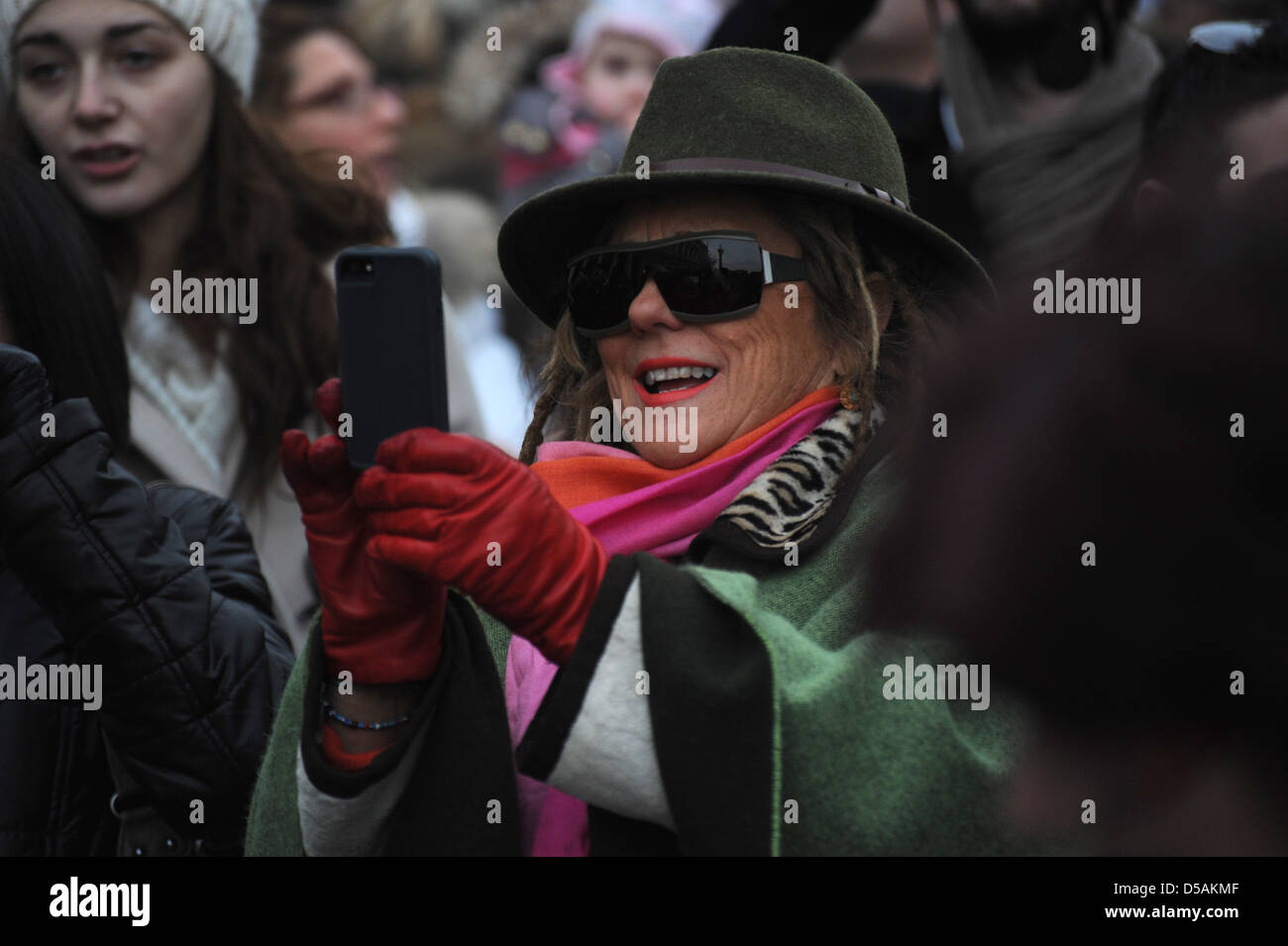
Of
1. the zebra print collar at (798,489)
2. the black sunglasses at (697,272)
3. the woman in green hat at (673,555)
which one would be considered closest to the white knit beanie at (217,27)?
the woman in green hat at (673,555)

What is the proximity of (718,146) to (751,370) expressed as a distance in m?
0.35

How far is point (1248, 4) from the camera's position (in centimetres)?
558

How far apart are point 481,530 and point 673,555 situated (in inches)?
24.9

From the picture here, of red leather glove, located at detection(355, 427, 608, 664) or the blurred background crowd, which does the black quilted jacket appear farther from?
the blurred background crowd

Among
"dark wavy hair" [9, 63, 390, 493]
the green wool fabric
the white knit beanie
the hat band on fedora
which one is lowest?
the green wool fabric

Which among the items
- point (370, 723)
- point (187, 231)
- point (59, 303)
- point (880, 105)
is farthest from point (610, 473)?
point (880, 105)

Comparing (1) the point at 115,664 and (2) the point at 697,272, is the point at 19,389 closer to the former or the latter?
(1) the point at 115,664

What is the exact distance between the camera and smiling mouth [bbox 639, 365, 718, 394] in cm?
246

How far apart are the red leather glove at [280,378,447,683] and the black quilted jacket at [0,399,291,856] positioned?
524 millimetres

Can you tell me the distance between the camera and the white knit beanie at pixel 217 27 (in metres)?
3.55

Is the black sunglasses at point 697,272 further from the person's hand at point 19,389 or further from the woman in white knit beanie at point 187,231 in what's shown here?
the woman in white knit beanie at point 187,231

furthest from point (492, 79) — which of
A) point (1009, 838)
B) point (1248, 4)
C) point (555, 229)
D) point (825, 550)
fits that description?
point (1009, 838)

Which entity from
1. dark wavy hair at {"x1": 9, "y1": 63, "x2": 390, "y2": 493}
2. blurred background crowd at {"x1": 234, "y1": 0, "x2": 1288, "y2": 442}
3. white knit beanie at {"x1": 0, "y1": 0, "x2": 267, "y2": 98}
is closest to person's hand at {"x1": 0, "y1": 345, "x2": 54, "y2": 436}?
blurred background crowd at {"x1": 234, "y1": 0, "x2": 1288, "y2": 442}
